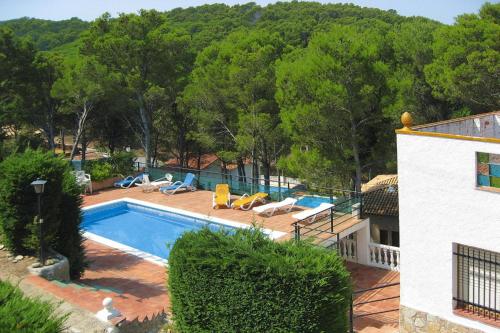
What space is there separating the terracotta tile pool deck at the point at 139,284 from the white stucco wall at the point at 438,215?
1067mm

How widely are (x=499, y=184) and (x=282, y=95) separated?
33.7 ft

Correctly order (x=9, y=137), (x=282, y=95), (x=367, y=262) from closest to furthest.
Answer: (x=367, y=262) → (x=282, y=95) → (x=9, y=137)

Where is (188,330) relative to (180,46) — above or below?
below

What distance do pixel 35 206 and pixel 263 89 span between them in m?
12.3

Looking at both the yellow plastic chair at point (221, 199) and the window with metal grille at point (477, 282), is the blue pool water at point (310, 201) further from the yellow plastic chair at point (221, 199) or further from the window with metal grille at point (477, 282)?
the window with metal grille at point (477, 282)

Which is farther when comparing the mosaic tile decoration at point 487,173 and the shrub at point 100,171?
the shrub at point 100,171

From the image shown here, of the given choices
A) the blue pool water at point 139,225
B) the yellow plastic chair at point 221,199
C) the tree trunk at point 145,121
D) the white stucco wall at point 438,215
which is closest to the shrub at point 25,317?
the white stucco wall at point 438,215

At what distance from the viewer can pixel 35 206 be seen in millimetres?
10367

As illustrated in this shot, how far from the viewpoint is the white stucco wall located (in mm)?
7230

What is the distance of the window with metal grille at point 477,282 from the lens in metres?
7.54

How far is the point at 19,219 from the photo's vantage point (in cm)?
1036

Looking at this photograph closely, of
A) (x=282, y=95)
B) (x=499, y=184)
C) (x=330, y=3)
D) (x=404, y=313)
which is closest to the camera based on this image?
(x=499, y=184)

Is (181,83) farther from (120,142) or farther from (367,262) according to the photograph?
(367,262)

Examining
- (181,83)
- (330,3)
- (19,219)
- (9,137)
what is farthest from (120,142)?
(330,3)
